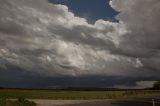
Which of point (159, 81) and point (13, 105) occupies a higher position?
point (159, 81)

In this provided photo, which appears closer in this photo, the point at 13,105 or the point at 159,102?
the point at 13,105

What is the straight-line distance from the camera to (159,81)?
653 ft

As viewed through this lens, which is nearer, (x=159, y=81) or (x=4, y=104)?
(x=4, y=104)

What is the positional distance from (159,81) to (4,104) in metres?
168

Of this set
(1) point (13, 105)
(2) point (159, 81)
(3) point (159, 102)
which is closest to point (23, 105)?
(1) point (13, 105)

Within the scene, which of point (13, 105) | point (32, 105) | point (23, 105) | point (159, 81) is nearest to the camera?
point (13, 105)

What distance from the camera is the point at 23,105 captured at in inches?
1734

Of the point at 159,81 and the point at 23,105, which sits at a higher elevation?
the point at 159,81

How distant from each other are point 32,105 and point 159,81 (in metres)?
160

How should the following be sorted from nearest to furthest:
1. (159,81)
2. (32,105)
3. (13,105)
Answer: (13,105)
(32,105)
(159,81)

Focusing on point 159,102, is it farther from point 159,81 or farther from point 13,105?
point 159,81

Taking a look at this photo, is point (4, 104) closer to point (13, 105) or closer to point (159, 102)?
point (13, 105)

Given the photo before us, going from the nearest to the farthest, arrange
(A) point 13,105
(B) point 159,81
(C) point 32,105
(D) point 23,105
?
1. (A) point 13,105
2. (D) point 23,105
3. (C) point 32,105
4. (B) point 159,81

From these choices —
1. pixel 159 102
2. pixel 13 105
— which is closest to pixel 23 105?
pixel 13 105
